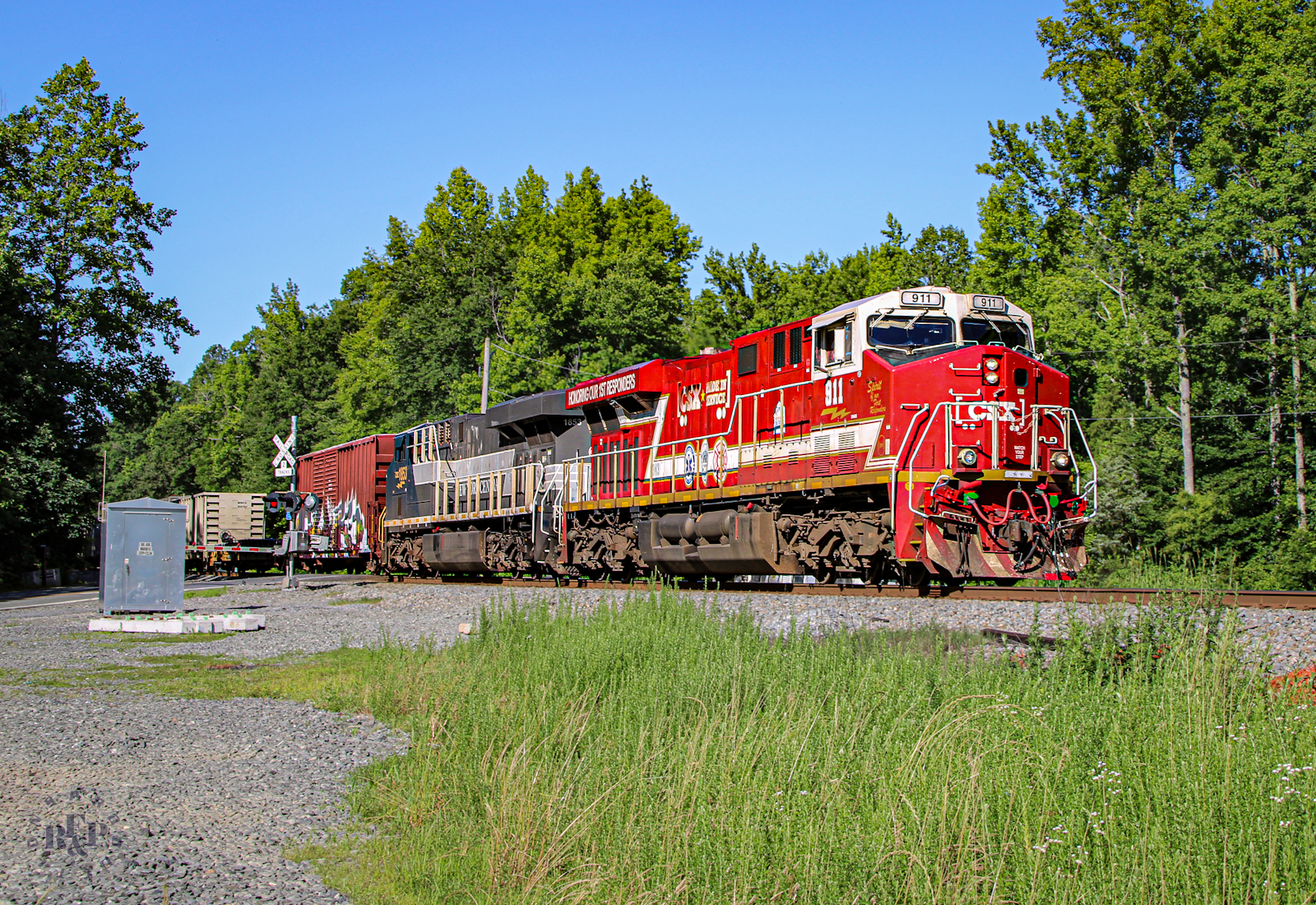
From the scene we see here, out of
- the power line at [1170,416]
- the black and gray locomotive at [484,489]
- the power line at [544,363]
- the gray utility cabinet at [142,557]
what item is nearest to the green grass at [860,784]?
the gray utility cabinet at [142,557]

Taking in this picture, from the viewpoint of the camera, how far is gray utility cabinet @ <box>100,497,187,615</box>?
588 inches

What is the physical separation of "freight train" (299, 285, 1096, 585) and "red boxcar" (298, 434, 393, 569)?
1007 cm

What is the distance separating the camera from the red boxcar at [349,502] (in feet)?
94.1

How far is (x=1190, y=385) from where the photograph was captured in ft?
97.0

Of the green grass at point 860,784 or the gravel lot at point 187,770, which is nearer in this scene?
the green grass at point 860,784

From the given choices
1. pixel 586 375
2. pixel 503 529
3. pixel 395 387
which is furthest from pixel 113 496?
pixel 503 529

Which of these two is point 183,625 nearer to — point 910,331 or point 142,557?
point 142,557

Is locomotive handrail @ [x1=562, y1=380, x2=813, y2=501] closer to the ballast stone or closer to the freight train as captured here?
the freight train

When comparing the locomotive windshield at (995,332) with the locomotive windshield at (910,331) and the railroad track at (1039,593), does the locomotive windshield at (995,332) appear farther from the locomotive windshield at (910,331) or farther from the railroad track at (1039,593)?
the railroad track at (1039,593)

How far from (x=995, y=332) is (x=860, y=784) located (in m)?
8.93

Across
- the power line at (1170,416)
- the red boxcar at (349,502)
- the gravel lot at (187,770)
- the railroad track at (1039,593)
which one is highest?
the power line at (1170,416)

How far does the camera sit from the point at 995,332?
12.6 m

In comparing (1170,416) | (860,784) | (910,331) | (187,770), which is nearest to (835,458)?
(910,331)

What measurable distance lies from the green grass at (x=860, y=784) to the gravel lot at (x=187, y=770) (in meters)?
0.38
